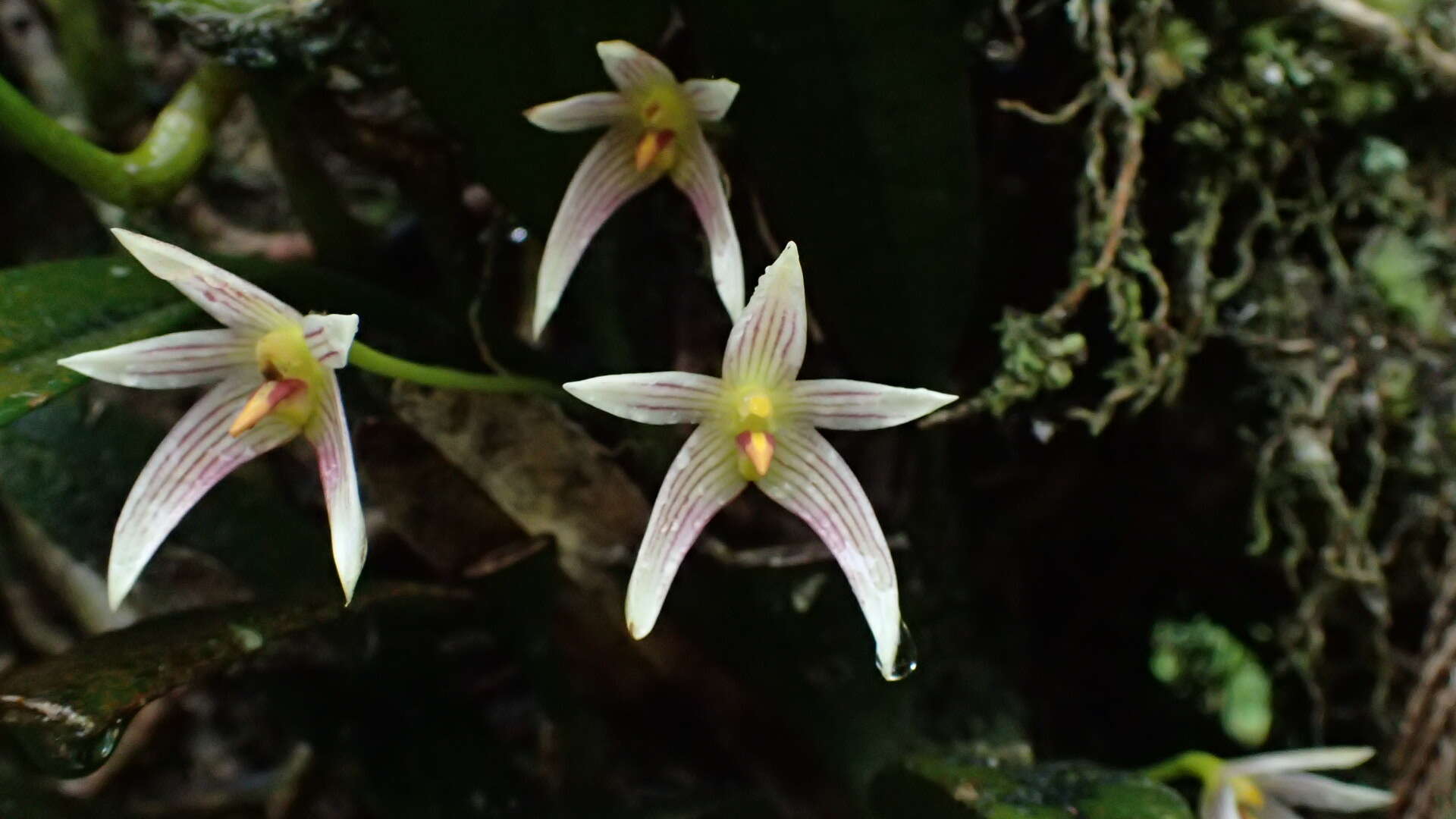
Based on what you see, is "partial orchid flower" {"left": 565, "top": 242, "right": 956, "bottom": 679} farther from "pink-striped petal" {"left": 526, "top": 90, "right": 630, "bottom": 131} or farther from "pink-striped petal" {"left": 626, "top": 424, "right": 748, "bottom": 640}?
"pink-striped petal" {"left": 526, "top": 90, "right": 630, "bottom": 131}

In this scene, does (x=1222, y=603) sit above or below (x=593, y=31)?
below

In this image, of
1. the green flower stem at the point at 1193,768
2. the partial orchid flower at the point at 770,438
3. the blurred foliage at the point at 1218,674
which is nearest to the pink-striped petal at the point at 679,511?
the partial orchid flower at the point at 770,438

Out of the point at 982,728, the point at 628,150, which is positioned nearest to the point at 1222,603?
the point at 982,728

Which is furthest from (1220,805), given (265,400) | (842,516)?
(265,400)

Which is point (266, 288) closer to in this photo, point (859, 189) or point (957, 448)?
point (859, 189)

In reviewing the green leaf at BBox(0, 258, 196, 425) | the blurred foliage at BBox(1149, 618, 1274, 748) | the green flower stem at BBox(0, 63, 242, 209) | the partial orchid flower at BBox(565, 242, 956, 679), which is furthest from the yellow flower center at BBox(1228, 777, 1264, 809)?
A: the green flower stem at BBox(0, 63, 242, 209)

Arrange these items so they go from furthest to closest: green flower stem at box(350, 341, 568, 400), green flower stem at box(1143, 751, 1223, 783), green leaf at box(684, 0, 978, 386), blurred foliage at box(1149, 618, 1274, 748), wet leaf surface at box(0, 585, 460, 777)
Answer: blurred foliage at box(1149, 618, 1274, 748) < green flower stem at box(1143, 751, 1223, 783) < green leaf at box(684, 0, 978, 386) < green flower stem at box(350, 341, 568, 400) < wet leaf surface at box(0, 585, 460, 777)
